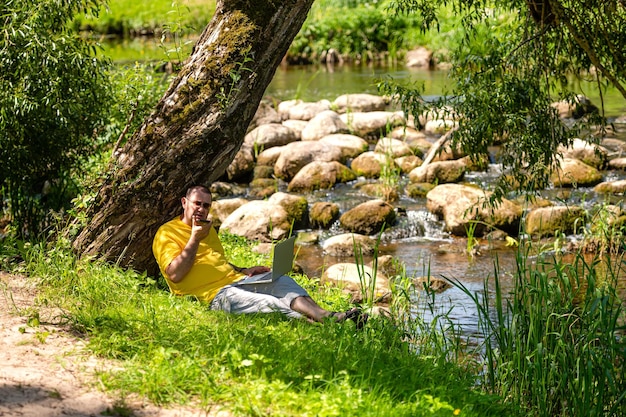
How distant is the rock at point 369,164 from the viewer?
14.5 m

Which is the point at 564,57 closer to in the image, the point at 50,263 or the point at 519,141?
the point at 519,141

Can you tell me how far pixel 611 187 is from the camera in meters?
13.0

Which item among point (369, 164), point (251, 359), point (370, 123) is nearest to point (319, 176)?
point (369, 164)

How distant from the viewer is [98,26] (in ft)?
110

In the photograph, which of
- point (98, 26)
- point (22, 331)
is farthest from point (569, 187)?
point (98, 26)

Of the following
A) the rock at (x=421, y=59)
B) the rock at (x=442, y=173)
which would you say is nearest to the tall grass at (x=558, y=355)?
the rock at (x=442, y=173)

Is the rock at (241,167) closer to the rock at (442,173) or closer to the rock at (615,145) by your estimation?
the rock at (442,173)

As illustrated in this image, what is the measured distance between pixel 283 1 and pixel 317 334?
276 centimetres

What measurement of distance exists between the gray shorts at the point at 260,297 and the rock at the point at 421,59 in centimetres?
1827

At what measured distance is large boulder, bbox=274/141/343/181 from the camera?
14586 mm

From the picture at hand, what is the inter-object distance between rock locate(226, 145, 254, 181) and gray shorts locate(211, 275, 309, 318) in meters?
8.00

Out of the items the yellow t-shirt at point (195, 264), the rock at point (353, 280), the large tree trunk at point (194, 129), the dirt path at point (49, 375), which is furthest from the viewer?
the rock at point (353, 280)

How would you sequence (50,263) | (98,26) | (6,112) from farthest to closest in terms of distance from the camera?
(98,26) < (6,112) < (50,263)

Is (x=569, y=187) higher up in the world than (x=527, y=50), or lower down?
lower down
